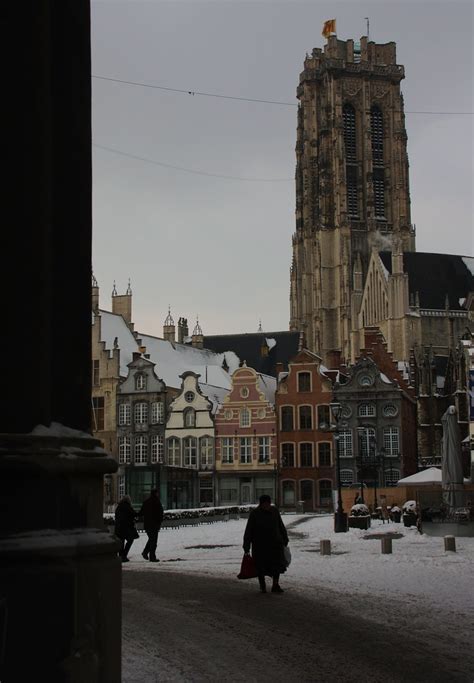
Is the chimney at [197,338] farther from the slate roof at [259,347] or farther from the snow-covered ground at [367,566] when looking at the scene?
the snow-covered ground at [367,566]

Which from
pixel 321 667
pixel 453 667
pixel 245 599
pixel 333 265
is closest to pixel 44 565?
pixel 321 667

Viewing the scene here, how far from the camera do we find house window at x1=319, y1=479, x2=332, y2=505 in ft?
195

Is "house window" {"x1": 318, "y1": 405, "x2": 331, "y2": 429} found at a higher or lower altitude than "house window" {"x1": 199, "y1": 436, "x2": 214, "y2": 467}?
higher

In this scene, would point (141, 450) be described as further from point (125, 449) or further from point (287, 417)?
point (287, 417)

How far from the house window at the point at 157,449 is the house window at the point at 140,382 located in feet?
10.4

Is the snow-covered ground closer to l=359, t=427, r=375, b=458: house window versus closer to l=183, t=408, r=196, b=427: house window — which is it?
l=359, t=427, r=375, b=458: house window

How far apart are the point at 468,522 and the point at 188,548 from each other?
25.3 ft

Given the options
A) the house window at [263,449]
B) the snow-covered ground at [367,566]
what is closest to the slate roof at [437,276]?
the house window at [263,449]

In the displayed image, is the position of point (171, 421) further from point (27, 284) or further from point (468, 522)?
point (27, 284)

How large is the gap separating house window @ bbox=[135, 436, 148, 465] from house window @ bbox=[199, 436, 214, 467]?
3.57m

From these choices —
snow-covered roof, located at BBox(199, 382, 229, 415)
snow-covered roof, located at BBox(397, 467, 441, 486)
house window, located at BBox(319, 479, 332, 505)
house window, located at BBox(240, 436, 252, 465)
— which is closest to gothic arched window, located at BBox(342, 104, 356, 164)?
snow-covered roof, located at BBox(199, 382, 229, 415)

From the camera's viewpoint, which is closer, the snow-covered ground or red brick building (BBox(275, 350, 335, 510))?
the snow-covered ground

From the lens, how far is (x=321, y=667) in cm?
809

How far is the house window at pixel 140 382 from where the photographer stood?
64.1 m
